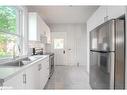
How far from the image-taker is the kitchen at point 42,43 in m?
2.36

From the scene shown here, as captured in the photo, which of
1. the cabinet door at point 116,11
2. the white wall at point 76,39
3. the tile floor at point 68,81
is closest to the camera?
the cabinet door at point 116,11

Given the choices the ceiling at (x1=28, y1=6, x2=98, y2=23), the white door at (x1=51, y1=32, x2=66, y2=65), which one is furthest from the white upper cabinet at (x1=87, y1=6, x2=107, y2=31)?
the white door at (x1=51, y1=32, x2=66, y2=65)

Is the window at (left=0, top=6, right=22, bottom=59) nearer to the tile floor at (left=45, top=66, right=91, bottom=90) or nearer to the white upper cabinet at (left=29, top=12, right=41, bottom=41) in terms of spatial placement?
the white upper cabinet at (left=29, top=12, right=41, bottom=41)

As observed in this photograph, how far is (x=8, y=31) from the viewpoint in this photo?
317 cm

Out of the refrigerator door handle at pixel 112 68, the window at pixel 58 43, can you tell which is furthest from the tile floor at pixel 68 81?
the window at pixel 58 43

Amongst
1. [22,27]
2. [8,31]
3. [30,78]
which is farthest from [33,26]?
[30,78]

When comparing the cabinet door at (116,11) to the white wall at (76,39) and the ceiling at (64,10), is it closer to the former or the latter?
the ceiling at (64,10)

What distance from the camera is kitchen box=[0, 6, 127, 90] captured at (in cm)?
236

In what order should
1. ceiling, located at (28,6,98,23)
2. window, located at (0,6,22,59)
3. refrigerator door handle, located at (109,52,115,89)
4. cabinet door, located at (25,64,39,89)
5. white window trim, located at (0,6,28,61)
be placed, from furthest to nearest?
ceiling, located at (28,6,98,23) → white window trim, located at (0,6,28,61) → window, located at (0,6,22,59) → refrigerator door handle, located at (109,52,115,89) → cabinet door, located at (25,64,39,89)

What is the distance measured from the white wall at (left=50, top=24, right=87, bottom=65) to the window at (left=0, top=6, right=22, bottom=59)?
478cm

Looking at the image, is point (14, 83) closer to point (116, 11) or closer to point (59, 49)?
point (116, 11)

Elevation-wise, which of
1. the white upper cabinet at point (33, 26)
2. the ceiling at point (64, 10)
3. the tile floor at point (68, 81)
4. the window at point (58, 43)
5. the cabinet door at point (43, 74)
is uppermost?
the ceiling at point (64, 10)
